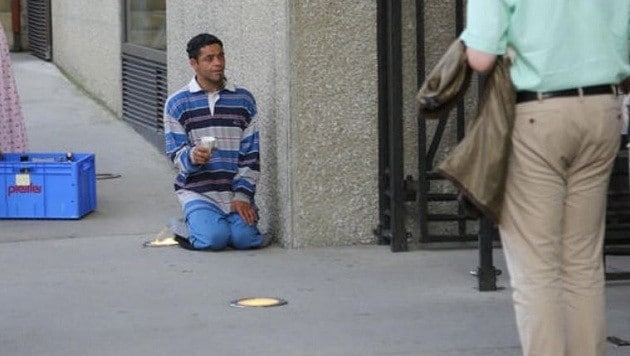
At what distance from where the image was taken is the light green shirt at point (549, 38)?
4992mm

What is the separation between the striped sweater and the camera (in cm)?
886

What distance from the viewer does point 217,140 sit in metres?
8.89

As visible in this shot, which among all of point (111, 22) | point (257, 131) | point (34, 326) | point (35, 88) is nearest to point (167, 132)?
point (257, 131)

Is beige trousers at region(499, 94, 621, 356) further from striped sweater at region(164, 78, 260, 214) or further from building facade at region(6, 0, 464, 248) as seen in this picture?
striped sweater at region(164, 78, 260, 214)

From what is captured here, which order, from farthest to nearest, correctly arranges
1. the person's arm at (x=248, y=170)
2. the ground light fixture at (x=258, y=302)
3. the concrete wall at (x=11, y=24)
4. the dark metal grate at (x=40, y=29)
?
the concrete wall at (x=11, y=24)
the dark metal grate at (x=40, y=29)
the person's arm at (x=248, y=170)
the ground light fixture at (x=258, y=302)

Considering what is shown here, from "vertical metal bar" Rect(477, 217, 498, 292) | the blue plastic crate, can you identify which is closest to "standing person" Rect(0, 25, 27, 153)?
the blue plastic crate

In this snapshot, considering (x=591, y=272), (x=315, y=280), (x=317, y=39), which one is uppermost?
(x=317, y=39)

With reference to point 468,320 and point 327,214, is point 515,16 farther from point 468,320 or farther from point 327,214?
point 327,214

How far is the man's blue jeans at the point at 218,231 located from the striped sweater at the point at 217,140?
0.08 m

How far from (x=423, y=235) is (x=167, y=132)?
60.9 inches

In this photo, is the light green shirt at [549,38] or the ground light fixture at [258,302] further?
the ground light fixture at [258,302]

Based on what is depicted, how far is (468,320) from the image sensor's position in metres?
6.98

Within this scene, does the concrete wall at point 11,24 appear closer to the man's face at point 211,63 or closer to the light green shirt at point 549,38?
the man's face at point 211,63

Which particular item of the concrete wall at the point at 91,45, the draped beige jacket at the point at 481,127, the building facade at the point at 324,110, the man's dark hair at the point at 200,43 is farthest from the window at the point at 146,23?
the draped beige jacket at the point at 481,127
